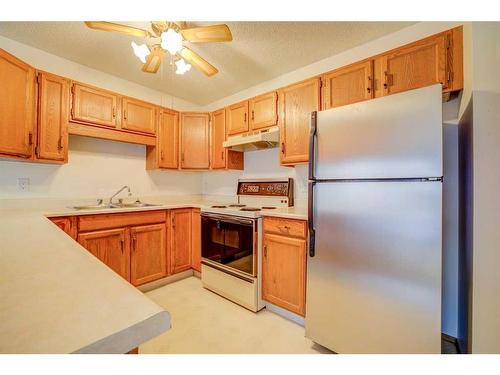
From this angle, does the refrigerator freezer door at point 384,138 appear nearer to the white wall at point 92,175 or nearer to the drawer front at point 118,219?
the drawer front at point 118,219

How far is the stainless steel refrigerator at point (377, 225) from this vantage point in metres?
1.14

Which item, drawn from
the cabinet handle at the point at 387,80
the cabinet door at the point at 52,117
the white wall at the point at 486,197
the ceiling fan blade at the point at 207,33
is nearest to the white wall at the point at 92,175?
the cabinet door at the point at 52,117

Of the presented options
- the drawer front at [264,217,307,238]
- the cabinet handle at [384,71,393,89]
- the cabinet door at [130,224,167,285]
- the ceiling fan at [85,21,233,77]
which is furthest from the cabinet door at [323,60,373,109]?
the cabinet door at [130,224,167,285]

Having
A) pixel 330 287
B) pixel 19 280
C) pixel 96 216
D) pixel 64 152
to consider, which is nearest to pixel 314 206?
pixel 330 287

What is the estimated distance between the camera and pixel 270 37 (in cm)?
187

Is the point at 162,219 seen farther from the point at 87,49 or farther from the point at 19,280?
the point at 19,280

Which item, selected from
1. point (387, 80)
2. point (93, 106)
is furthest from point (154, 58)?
point (387, 80)

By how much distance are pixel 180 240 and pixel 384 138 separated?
225 centimetres

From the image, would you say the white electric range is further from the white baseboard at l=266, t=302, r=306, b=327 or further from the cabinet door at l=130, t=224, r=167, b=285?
the cabinet door at l=130, t=224, r=167, b=285

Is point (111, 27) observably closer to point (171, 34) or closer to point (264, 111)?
point (171, 34)

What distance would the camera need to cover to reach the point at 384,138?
4.14 feet

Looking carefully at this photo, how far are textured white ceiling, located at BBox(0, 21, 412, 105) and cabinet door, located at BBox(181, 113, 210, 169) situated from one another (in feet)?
1.52

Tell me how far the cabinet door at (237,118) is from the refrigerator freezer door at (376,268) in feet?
4.59
